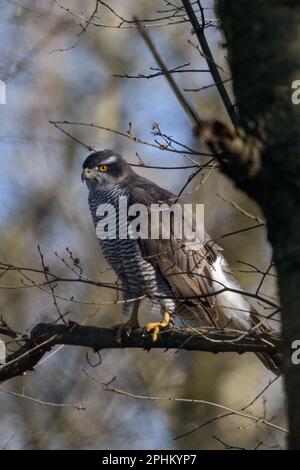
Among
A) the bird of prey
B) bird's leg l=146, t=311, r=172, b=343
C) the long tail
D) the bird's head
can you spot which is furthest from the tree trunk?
the bird's head

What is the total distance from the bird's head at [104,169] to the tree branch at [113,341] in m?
2.30

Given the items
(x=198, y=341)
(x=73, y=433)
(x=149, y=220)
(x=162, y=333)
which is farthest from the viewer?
(x=73, y=433)

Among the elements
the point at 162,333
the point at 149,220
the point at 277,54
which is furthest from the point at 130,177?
the point at 277,54

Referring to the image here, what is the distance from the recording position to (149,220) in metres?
7.04

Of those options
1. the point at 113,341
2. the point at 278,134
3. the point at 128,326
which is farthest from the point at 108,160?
the point at 278,134

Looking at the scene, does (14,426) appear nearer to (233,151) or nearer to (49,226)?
(49,226)

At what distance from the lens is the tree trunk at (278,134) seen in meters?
2.65

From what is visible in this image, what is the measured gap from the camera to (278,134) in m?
2.70

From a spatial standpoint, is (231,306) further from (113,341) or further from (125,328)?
(113,341)

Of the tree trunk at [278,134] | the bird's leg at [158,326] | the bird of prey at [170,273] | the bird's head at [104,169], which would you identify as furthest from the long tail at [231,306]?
the tree trunk at [278,134]

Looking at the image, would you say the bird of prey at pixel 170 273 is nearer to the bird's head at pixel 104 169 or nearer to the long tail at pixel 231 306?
the long tail at pixel 231 306

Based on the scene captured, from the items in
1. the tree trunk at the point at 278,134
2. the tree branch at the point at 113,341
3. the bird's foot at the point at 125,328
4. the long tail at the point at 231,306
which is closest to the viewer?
the tree trunk at the point at 278,134

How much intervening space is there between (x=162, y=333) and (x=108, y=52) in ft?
41.6

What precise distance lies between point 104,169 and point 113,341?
102 inches
